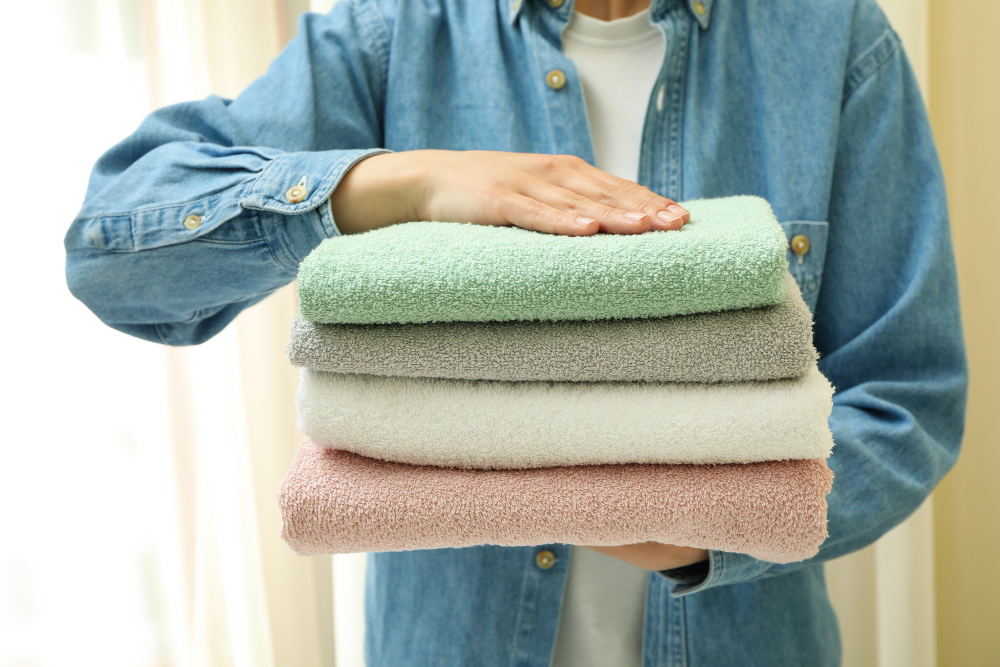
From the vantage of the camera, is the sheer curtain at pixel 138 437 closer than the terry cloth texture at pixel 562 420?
No

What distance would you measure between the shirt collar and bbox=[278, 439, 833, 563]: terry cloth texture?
397 mm

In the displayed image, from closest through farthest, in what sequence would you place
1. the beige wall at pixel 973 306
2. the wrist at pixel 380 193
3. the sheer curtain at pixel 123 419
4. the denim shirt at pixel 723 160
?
the wrist at pixel 380 193
the denim shirt at pixel 723 160
the sheer curtain at pixel 123 419
the beige wall at pixel 973 306

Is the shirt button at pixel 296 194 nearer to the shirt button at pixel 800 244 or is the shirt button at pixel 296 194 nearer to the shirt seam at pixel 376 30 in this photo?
the shirt seam at pixel 376 30

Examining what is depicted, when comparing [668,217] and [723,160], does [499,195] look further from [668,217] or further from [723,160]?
[723,160]

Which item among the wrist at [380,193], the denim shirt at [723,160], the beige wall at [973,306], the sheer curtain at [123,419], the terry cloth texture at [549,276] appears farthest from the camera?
the beige wall at [973,306]

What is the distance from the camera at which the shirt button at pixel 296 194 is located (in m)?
0.46

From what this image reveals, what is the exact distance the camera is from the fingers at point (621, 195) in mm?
377

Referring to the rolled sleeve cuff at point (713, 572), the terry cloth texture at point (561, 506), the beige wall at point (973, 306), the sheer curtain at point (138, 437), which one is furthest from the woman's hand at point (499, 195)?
the beige wall at point (973, 306)

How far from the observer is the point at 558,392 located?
14.8 inches

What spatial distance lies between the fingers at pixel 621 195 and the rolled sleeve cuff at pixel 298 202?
135 millimetres

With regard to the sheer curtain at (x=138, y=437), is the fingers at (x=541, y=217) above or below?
above

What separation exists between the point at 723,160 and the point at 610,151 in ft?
0.32

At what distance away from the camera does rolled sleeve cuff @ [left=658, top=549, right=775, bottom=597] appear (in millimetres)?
477

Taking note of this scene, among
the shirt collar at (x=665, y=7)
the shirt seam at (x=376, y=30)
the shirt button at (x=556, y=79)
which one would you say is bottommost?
the shirt button at (x=556, y=79)
